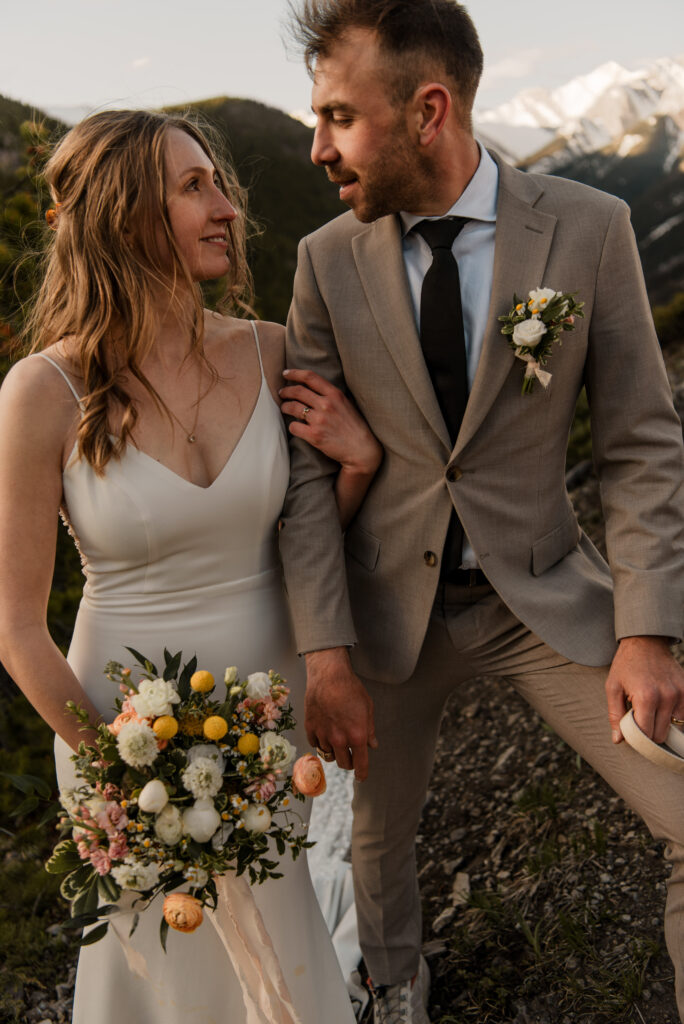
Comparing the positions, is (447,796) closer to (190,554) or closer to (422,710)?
(422,710)

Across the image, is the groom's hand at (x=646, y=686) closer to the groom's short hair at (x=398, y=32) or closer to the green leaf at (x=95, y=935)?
the green leaf at (x=95, y=935)

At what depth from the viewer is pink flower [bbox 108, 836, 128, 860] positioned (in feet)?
5.41

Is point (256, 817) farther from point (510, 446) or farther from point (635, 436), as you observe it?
point (635, 436)

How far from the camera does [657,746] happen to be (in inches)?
79.0

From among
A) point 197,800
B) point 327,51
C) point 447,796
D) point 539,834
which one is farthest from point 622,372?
point 447,796

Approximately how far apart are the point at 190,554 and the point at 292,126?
29.2 ft

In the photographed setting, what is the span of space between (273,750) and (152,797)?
259 mm

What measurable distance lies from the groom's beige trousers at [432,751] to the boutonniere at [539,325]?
26.7 inches

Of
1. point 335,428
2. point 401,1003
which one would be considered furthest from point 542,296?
point 401,1003

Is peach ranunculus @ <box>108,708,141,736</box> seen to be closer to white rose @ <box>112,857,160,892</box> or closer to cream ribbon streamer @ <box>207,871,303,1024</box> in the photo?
white rose @ <box>112,857,160,892</box>

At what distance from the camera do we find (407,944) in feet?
9.20

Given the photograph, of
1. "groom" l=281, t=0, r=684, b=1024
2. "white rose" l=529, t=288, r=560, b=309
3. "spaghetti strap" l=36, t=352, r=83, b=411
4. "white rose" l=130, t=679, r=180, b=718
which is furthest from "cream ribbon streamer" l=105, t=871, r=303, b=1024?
"white rose" l=529, t=288, r=560, b=309

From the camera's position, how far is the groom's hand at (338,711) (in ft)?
7.34

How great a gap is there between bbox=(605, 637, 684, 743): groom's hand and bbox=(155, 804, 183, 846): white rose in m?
1.10
